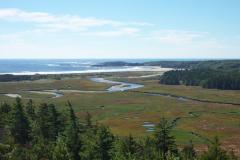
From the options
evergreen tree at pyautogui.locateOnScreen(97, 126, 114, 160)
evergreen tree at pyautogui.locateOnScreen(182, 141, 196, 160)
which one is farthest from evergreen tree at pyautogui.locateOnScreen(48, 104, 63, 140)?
evergreen tree at pyautogui.locateOnScreen(182, 141, 196, 160)

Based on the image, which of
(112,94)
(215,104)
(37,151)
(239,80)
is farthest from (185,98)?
(37,151)

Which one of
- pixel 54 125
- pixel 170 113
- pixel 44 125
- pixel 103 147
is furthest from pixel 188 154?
pixel 170 113

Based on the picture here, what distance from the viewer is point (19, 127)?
6544cm

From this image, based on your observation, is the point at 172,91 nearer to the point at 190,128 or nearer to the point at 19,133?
the point at 190,128

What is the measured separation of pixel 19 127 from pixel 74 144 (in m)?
16.6

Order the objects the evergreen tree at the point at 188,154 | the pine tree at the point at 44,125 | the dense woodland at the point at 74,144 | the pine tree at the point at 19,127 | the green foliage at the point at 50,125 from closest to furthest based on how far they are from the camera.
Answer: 1. the evergreen tree at the point at 188,154
2. the dense woodland at the point at 74,144
3. the pine tree at the point at 44,125
4. the green foliage at the point at 50,125
5. the pine tree at the point at 19,127

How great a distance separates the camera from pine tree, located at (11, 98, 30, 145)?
6531 centimetres

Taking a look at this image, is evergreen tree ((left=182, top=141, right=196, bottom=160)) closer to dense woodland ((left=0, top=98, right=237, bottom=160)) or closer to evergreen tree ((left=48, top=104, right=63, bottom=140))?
dense woodland ((left=0, top=98, right=237, bottom=160))

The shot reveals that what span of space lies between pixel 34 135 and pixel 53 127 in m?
3.48

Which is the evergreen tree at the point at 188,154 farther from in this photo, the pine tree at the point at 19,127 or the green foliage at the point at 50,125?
the pine tree at the point at 19,127

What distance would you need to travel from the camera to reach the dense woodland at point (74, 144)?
151 feet

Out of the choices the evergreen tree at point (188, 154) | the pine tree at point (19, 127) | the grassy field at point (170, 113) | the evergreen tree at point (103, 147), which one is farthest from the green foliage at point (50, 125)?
the grassy field at point (170, 113)

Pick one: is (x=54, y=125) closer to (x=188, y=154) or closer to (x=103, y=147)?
(x=103, y=147)

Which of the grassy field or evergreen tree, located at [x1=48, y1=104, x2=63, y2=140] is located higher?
evergreen tree, located at [x1=48, y1=104, x2=63, y2=140]
